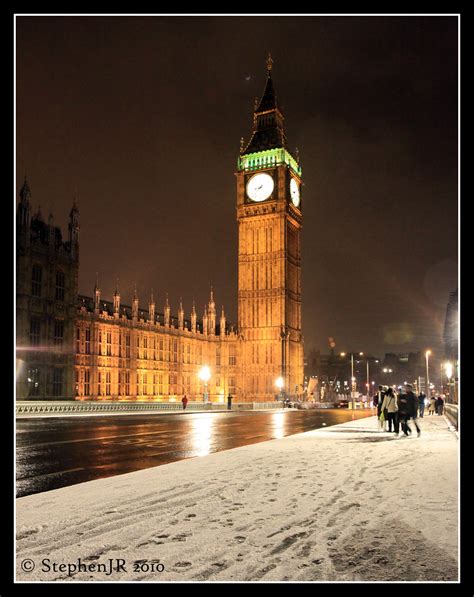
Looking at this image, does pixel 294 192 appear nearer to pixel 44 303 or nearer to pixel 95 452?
pixel 44 303

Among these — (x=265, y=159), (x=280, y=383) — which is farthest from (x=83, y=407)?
(x=265, y=159)

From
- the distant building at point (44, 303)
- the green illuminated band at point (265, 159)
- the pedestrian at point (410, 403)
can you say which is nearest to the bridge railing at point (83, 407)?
the distant building at point (44, 303)

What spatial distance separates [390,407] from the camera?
74.1 ft

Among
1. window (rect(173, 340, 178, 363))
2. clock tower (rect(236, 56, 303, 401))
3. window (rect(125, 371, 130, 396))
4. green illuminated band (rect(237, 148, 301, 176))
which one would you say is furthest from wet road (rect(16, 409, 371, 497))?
green illuminated band (rect(237, 148, 301, 176))

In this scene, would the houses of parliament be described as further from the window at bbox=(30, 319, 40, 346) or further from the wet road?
the wet road

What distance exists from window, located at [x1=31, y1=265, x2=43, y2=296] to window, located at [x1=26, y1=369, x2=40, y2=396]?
23.9ft

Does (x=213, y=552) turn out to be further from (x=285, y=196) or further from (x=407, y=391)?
(x=285, y=196)

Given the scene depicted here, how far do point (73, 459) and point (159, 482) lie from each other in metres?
4.85

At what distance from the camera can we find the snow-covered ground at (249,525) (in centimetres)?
537

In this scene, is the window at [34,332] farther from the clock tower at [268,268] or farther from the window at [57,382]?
the clock tower at [268,268]

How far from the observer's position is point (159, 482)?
10023mm

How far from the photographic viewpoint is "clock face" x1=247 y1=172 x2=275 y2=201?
99.0 meters

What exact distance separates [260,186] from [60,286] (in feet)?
164
